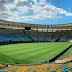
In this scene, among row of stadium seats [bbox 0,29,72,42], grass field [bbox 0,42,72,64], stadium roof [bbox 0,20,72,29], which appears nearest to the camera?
grass field [bbox 0,42,72,64]

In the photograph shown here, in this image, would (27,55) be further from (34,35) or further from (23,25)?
(34,35)

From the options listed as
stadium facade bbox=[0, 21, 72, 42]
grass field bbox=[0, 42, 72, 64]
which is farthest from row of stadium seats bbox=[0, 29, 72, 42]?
grass field bbox=[0, 42, 72, 64]

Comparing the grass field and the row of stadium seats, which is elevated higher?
the row of stadium seats

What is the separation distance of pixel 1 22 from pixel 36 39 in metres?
19.6

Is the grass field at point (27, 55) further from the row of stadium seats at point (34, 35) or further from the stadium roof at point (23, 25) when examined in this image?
the stadium roof at point (23, 25)

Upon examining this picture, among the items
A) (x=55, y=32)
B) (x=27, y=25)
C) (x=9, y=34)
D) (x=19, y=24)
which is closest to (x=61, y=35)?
(x=55, y=32)

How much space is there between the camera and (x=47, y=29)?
213ft

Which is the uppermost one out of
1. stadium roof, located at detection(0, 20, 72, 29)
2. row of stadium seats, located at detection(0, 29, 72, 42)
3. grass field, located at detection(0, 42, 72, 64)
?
stadium roof, located at detection(0, 20, 72, 29)

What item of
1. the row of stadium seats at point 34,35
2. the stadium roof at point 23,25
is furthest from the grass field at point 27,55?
the stadium roof at point 23,25

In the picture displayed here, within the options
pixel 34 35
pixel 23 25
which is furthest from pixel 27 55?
pixel 34 35

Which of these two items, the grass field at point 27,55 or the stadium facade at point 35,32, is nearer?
the grass field at point 27,55

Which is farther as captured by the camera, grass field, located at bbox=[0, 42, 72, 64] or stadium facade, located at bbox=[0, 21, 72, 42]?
stadium facade, located at bbox=[0, 21, 72, 42]

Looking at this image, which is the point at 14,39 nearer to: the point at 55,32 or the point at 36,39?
the point at 36,39

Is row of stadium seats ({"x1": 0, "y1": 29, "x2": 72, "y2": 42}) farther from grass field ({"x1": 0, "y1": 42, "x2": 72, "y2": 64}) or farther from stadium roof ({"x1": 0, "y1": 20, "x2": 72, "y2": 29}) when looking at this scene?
grass field ({"x1": 0, "y1": 42, "x2": 72, "y2": 64})
